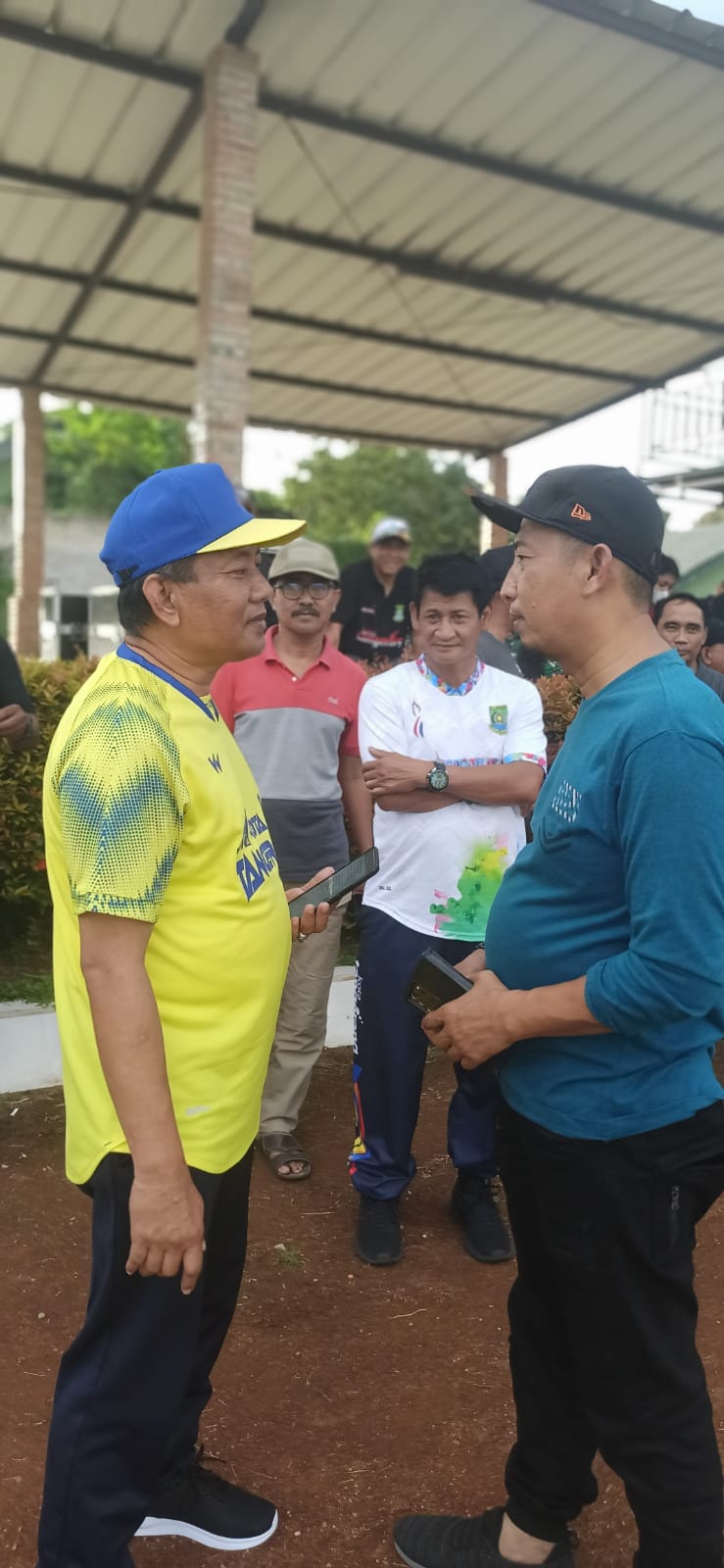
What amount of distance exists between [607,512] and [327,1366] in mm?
2410

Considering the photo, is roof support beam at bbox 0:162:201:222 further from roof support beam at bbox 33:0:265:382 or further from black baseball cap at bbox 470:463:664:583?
black baseball cap at bbox 470:463:664:583

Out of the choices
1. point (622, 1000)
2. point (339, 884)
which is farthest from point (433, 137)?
point (622, 1000)

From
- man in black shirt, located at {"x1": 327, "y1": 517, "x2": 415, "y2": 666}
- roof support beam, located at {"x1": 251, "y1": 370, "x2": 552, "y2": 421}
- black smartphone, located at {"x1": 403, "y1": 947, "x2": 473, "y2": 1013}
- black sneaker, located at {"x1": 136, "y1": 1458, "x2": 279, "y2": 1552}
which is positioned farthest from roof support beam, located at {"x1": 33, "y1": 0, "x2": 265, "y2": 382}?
black sneaker, located at {"x1": 136, "y1": 1458, "x2": 279, "y2": 1552}

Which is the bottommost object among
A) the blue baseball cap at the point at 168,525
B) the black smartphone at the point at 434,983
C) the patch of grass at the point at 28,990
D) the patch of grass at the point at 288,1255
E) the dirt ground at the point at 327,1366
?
the patch of grass at the point at 288,1255

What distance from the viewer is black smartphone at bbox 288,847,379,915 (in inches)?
102

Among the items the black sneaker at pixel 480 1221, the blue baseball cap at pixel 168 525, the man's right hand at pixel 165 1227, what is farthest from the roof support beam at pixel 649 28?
the man's right hand at pixel 165 1227

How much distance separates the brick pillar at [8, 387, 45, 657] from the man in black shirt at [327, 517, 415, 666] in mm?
10504

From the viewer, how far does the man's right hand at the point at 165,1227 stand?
1714 mm

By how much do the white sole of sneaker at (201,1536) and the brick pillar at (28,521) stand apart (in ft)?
51.4

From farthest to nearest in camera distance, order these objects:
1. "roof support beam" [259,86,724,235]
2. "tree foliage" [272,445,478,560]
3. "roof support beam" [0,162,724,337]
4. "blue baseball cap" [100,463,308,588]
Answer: "tree foliage" [272,445,478,560], "roof support beam" [0,162,724,337], "roof support beam" [259,86,724,235], "blue baseball cap" [100,463,308,588]

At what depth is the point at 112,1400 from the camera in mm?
1802

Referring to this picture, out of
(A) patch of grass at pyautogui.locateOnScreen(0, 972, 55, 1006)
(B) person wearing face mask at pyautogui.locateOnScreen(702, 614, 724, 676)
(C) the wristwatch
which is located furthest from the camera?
(B) person wearing face mask at pyautogui.locateOnScreen(702, 614, 724, 676)

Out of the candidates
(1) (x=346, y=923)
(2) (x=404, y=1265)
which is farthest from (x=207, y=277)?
(2) (x=404, y=1265)

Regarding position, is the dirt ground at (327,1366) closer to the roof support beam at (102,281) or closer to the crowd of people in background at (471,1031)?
the crowd of people in background at (471,1031)
